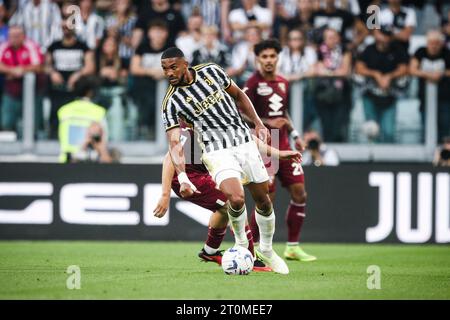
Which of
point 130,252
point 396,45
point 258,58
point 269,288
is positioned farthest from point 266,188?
point 396,45

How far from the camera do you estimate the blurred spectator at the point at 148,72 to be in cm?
1439

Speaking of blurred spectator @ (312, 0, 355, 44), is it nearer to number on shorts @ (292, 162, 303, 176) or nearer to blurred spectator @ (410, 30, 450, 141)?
blurred spectator @ (410, 30, 450, 141)

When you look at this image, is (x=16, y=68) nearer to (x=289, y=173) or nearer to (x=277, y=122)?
(x=277, y=122)

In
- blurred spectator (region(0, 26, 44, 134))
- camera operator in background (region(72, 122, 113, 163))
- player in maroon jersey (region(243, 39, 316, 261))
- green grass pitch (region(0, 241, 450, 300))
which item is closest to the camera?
green grass pitch (region(0, 241, 450, 300))

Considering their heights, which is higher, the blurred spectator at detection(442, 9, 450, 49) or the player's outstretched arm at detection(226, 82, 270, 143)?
the blurred spectator at detection(442, 9, 450, 49)

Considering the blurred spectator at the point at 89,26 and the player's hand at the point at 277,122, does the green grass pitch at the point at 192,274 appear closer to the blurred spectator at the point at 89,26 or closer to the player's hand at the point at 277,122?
the player's hand at the point at 277,122

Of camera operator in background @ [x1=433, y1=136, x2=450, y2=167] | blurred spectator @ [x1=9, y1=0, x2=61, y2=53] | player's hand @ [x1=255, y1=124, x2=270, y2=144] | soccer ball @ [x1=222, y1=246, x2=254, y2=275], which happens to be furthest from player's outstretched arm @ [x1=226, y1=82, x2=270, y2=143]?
blurred spectator @ [x1=9, y1=0, x2=61, y2=53]

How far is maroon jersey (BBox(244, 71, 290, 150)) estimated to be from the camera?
11.1 meters

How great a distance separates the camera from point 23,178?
13.3 m

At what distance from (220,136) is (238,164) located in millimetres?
317

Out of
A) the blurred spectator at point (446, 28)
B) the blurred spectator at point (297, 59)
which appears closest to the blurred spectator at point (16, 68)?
the blurred spectator at point (297, 59)

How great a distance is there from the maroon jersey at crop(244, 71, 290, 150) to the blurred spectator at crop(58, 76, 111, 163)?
364 cm

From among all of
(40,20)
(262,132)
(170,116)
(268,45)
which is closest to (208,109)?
(170,116)

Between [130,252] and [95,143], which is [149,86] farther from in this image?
[130,252]
